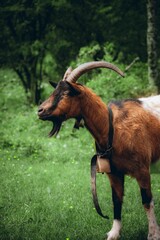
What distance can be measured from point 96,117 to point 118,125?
0.34m

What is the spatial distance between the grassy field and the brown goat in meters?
0.51

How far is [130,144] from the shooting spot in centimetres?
415

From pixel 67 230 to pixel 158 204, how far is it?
167 centimetres

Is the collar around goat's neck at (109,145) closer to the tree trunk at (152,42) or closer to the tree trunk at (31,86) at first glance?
the tree trunk at (152,42)

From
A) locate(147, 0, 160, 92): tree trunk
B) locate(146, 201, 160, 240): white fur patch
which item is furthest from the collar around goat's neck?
locate(147, 0, 160, 92): tree trunk

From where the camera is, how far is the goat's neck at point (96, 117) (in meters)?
3.95

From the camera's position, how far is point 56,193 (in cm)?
618

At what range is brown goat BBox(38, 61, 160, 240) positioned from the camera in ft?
12.6

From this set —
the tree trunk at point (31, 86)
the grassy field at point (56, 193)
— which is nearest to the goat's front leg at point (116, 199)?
the grassy field at point (56, 193)

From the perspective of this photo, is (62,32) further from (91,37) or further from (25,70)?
(25,70)

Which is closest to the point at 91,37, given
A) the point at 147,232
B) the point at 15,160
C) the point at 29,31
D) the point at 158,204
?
the point at 29,31

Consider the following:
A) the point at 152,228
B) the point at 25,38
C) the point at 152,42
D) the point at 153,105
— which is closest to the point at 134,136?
the point at 153,105

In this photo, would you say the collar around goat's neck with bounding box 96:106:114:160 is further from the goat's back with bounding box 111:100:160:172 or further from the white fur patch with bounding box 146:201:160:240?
the white fur patch with bounding box 146:201:160:240

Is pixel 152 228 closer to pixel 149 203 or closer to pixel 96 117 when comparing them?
pixel 149 203
